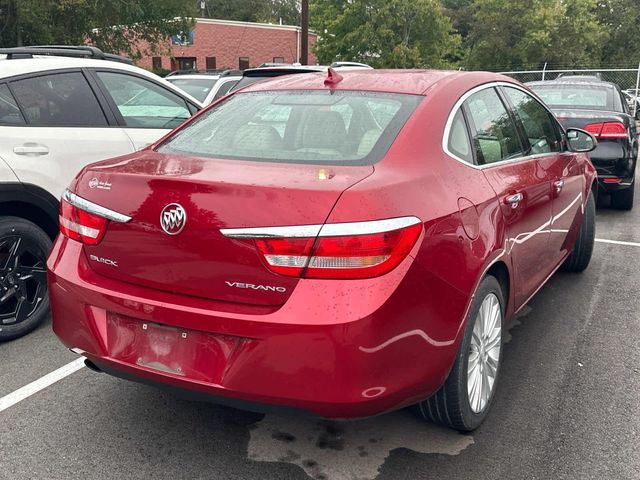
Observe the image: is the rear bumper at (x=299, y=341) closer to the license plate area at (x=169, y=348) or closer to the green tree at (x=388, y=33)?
the license plate area at (x=169, y=348)

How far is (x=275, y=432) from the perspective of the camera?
3012mm

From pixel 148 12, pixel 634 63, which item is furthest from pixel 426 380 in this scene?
pixel 634 63

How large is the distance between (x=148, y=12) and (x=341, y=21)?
1553 centimetres

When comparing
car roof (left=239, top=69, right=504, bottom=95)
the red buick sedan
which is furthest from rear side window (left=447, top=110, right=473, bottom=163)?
car roof (left=239, top=69, right=504, bottom=95)

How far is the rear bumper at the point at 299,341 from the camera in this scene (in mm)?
2229

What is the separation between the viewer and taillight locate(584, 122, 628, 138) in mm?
7359

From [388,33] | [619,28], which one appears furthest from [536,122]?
[619,28]

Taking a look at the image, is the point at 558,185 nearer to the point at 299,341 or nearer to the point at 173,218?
the point at 299,341

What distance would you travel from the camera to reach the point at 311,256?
225cm

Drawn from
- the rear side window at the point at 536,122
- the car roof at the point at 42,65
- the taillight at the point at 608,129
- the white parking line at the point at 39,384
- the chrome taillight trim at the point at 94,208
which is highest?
the car roof at the point at 42,65

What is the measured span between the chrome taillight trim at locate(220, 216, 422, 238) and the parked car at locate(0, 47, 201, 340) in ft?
7.63

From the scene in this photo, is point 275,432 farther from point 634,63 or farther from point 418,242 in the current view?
point 634,63

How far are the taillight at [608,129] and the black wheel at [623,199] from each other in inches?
29.9

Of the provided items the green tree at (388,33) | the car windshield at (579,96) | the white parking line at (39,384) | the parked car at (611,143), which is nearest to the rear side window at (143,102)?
the white parking line at (39,384)
